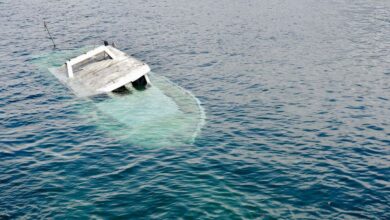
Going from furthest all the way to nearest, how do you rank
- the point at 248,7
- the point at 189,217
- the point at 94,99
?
the point at 248,7 → the point at 94,99 → the point at 189,217

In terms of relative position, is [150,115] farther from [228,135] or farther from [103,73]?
[103,73]

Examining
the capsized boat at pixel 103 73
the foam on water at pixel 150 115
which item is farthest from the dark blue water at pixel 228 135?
the capsized boat at pixel 103 73

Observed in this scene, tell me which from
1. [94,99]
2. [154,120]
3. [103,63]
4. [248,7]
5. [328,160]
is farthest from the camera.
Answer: [248,7]

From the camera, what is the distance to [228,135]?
106 feet

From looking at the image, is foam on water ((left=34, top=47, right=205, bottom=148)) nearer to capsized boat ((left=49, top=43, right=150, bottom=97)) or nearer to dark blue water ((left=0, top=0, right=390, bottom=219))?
dark blue water ((left=0, top=0, right=390, bottom=219))

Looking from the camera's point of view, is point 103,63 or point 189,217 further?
point 103,63

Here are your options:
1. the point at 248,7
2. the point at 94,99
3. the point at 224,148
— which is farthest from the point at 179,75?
the point at 248,7

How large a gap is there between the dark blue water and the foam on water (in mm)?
819

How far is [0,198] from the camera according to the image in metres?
24.9

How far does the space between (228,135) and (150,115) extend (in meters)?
6.64

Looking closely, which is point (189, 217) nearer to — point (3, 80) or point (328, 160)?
point (328, 160)

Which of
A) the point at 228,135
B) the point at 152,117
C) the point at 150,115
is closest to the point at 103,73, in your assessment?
the point at 150,115

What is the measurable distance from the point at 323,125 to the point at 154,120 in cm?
1369

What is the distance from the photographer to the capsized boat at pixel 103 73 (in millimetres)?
37562
